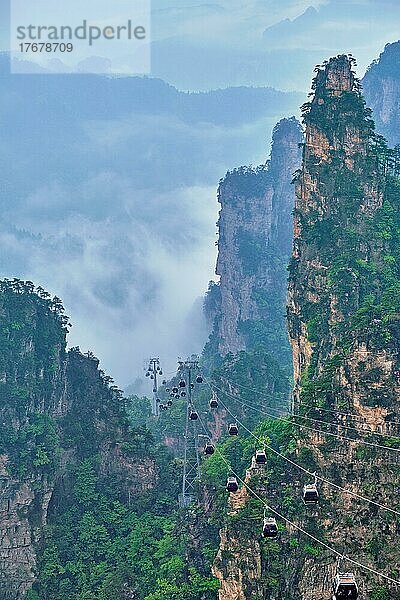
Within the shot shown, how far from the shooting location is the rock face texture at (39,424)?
33.9 m

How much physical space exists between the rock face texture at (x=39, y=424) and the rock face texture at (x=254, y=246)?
27.5 metres

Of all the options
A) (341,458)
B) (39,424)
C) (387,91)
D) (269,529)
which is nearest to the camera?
(269,529)

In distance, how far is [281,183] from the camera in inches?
2805

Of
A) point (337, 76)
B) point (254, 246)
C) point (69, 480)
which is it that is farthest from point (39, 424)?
point (254, 246)

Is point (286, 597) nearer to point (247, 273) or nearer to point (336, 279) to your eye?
point (336, 279)

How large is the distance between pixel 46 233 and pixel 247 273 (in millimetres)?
101002

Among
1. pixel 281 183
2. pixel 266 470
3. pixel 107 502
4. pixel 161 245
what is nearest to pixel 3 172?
pixel 161 245

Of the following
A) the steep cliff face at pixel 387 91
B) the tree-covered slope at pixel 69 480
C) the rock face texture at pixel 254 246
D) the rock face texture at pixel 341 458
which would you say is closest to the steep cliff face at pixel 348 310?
the rock face texture at pixel 341 458

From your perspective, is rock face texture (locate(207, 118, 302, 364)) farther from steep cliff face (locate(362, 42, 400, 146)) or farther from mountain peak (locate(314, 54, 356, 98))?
mountain peak (locate(314, 54, 356, 98))

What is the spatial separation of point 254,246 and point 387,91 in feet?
59.1

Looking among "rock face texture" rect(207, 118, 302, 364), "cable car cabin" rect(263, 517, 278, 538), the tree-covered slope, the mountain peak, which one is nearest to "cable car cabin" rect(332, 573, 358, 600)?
"cable car cabin" rect(263, 517, 278, 538)

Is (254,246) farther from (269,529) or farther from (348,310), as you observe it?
(269,529)

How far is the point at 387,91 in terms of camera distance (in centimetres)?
7306

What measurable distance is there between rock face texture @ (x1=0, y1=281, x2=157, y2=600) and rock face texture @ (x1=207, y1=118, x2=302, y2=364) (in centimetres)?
2754
